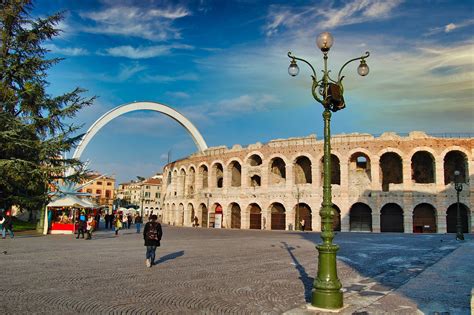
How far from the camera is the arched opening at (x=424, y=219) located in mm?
36094

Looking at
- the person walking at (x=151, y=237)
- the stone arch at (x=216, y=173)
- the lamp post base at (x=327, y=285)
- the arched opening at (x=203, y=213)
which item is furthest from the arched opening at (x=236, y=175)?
the lamp post base at (x=327, y=285)

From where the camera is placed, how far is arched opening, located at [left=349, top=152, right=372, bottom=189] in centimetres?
3747

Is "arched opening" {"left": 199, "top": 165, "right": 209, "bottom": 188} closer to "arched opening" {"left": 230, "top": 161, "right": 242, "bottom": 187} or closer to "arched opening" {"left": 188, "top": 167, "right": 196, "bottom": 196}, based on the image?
"arched opening" {"left": 188, "top": 167, "right": 196, "bottom": 196}

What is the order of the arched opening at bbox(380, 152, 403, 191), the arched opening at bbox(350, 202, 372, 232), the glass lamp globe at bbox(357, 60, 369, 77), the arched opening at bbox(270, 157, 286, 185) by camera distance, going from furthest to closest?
1. the arched opening at bbox(270, 157, 286, 185)
2. the arched opening at bbox(380, 152, 403, 191)
3. the arched opening at bbox(350, 202, 372, 232)
4. the glass lamp globe at bbox(357, 60, 369, 77)

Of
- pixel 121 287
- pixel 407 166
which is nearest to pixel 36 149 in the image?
pixel 121 287

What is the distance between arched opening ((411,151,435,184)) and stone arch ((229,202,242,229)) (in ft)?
66.0

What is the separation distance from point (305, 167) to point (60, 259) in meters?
32.9

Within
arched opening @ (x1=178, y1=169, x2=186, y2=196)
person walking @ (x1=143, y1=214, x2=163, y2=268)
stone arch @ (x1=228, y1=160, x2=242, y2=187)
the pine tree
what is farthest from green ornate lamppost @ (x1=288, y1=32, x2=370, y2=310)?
arched opening @ (x1=178, y1=169, x2=186, y2=196)

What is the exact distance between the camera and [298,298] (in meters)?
7.85

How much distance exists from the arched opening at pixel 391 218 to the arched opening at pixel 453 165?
6.49m

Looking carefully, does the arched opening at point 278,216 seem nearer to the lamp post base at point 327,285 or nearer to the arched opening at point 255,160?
the arched opening at point 255,160

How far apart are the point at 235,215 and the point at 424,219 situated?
816 inches

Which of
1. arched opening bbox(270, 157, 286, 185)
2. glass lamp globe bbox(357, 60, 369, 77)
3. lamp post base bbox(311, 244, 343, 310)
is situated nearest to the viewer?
lamp post base bbox(311, 244, 343, 310)

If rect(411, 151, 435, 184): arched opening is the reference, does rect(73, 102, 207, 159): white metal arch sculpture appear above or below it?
above
